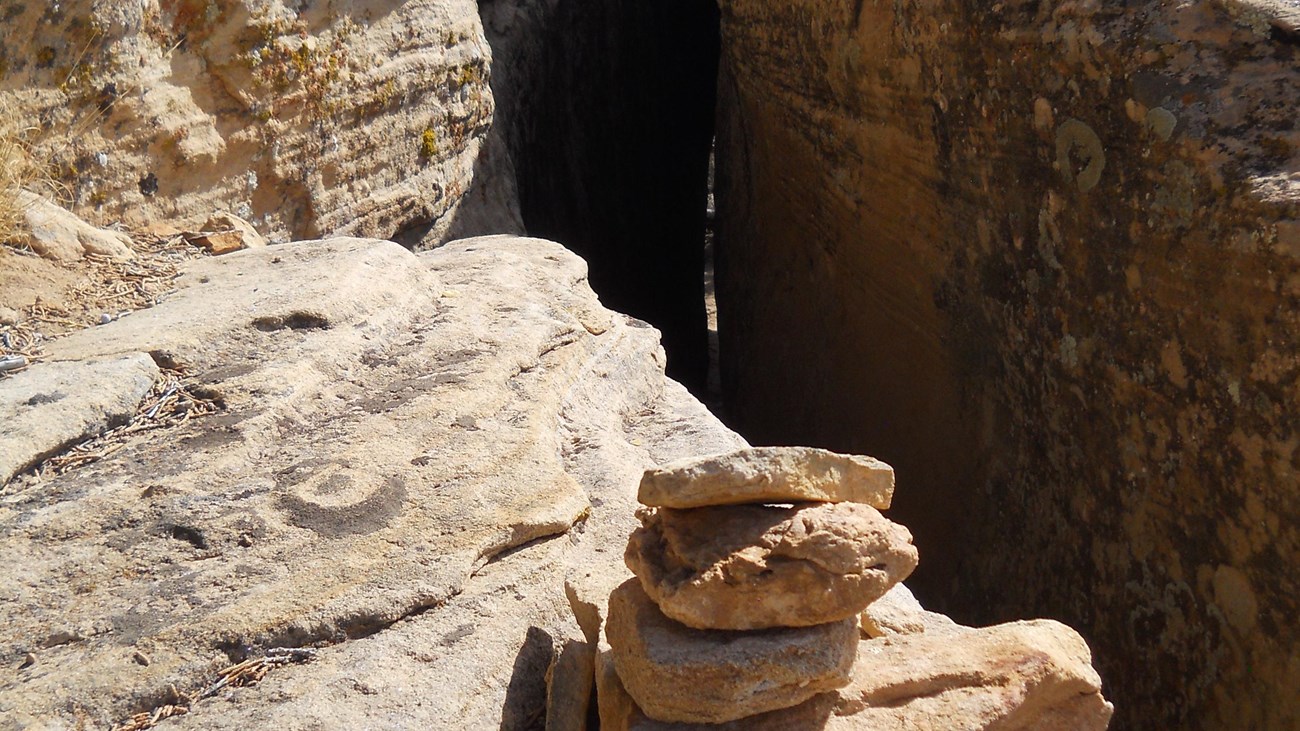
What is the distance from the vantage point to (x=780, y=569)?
1.59 metres

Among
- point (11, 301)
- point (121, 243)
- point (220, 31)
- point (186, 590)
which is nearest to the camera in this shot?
point (186, 590)

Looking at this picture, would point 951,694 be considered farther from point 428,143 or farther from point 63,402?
point 428,143

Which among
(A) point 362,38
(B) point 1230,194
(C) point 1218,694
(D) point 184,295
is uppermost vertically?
(A) point 362,38

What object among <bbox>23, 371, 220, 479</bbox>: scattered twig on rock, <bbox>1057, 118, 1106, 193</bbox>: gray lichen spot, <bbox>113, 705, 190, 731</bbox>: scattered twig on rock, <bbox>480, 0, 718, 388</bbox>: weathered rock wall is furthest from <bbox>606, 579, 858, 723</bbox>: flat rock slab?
<bbox>480, 0, 718, 388</bbox>: weathered rock wall

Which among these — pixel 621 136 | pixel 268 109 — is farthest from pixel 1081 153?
pixel 621 136

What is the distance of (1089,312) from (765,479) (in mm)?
1534

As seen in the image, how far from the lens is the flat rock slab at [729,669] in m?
1.57

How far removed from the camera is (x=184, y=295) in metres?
2.82

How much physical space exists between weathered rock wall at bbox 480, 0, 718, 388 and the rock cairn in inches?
156

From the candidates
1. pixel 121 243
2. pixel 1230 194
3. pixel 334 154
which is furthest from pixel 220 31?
pixel 1230 194

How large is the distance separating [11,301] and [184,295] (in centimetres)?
38

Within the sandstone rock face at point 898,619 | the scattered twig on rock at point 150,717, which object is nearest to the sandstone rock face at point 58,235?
the scattered twig on rock at point 150,717

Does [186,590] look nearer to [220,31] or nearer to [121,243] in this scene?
[121,243]

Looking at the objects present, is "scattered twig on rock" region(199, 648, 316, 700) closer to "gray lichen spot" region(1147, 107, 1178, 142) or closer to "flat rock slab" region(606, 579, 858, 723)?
"flat rock slab" region(606, 579, 858, 723)
